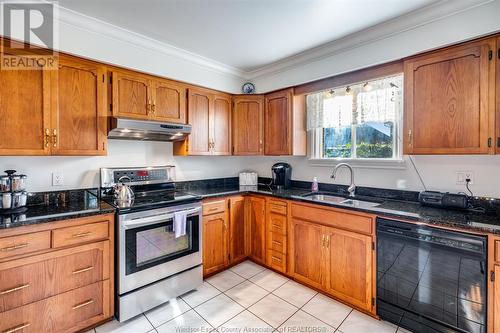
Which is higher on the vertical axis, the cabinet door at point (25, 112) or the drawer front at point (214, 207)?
the cabinet door at point (25, 112)

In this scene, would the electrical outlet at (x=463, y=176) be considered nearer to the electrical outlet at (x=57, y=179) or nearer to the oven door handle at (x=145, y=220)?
the oven door handle at (x=145, y=220)

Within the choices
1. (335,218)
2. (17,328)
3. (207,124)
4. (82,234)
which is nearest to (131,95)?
(207,124)

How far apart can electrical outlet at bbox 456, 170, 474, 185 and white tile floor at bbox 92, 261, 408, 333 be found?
1.32 m

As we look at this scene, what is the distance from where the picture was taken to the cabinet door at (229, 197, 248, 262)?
2947 mm

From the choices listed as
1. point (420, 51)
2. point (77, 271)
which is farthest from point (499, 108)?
point (77, 271)

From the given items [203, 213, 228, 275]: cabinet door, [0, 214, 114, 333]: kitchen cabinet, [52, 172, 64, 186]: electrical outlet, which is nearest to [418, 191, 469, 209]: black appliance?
[203, 213, 228, 275]: cabinet door

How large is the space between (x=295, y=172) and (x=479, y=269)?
81.0 inches

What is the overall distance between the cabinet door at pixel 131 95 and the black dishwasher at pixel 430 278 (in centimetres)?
248

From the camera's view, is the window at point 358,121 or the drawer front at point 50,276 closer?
the drawer front at point 50,276

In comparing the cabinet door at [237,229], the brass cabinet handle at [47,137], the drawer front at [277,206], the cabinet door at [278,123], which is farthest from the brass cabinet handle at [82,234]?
the cabinet door at [278,123]

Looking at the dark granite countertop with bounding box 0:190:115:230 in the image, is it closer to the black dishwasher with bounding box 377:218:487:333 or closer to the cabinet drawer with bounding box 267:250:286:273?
the cabinet drawer with bounding box 267:250:286:273

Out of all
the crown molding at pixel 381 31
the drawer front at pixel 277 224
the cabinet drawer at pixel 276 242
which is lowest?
the cabinet drawer at pixel 276 242

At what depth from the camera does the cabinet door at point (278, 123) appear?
3062 mm

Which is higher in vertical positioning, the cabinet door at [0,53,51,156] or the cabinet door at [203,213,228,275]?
the cabinet door at [0,53,51,156]
